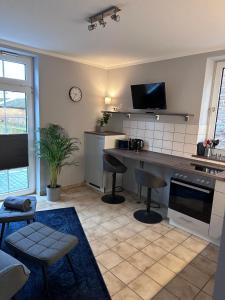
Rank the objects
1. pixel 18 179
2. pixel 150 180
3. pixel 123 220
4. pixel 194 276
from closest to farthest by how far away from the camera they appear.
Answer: pixel 194 276 < pixel 150 180 < pixel 123 220 < pixel 18 179

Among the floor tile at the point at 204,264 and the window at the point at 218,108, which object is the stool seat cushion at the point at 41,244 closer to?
the floor tile at the point at 204,264

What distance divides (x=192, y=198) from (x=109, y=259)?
1.24 m

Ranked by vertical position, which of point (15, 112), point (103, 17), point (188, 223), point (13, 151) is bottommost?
point (188, 223)

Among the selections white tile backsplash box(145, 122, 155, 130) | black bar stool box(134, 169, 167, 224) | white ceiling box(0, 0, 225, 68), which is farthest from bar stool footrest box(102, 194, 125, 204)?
white ceiling box(0, 0, 225, 68)

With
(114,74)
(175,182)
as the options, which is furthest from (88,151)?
(175,182)

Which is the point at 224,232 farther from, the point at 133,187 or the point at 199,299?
the point at 133,187

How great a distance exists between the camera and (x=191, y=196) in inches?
104

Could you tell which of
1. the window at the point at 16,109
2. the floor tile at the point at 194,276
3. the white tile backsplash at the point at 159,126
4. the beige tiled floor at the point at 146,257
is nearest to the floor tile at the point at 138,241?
the beige tiled floor at the point at 146,257

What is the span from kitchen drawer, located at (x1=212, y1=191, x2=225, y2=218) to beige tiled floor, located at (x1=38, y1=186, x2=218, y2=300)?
0.43 meters

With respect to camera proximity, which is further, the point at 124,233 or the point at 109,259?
the point at 124,233

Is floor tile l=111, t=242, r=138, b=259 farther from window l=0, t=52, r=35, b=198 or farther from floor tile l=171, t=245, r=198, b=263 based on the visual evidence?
window l=0, t=52, r=35, b=198

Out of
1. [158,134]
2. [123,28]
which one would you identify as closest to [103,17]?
[123,28]

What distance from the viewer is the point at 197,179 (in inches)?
101

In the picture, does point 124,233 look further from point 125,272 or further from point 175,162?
point 175,162
